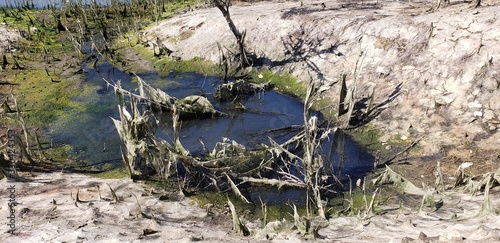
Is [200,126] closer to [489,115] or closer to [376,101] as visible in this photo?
[376,101]

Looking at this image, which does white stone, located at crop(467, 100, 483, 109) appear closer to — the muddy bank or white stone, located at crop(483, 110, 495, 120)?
the muddy bank

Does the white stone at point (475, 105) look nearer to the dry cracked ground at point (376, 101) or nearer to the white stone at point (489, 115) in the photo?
the dry cracked ground at point (376, 101)

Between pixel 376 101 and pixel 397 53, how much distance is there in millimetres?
1396

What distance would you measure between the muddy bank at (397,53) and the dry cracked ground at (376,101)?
0.09 ft

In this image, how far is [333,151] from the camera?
847cm

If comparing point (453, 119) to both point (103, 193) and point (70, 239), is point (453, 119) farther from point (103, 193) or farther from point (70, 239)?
point (70, 239)

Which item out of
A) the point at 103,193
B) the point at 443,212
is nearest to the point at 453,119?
the point at 443,212

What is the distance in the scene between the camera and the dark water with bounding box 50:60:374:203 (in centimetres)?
855

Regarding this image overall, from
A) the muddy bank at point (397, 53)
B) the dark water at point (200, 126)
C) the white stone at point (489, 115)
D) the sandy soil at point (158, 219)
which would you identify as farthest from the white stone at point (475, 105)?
the sandy soil at point (158, 219)

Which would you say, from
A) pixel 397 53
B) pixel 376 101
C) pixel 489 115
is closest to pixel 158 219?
pixel 376 101

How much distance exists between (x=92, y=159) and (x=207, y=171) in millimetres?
2506

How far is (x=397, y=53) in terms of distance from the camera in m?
10.4

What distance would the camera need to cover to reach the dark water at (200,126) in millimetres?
8547

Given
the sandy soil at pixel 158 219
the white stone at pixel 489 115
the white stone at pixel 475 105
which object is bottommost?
the sandy soil at pixel 158 219
